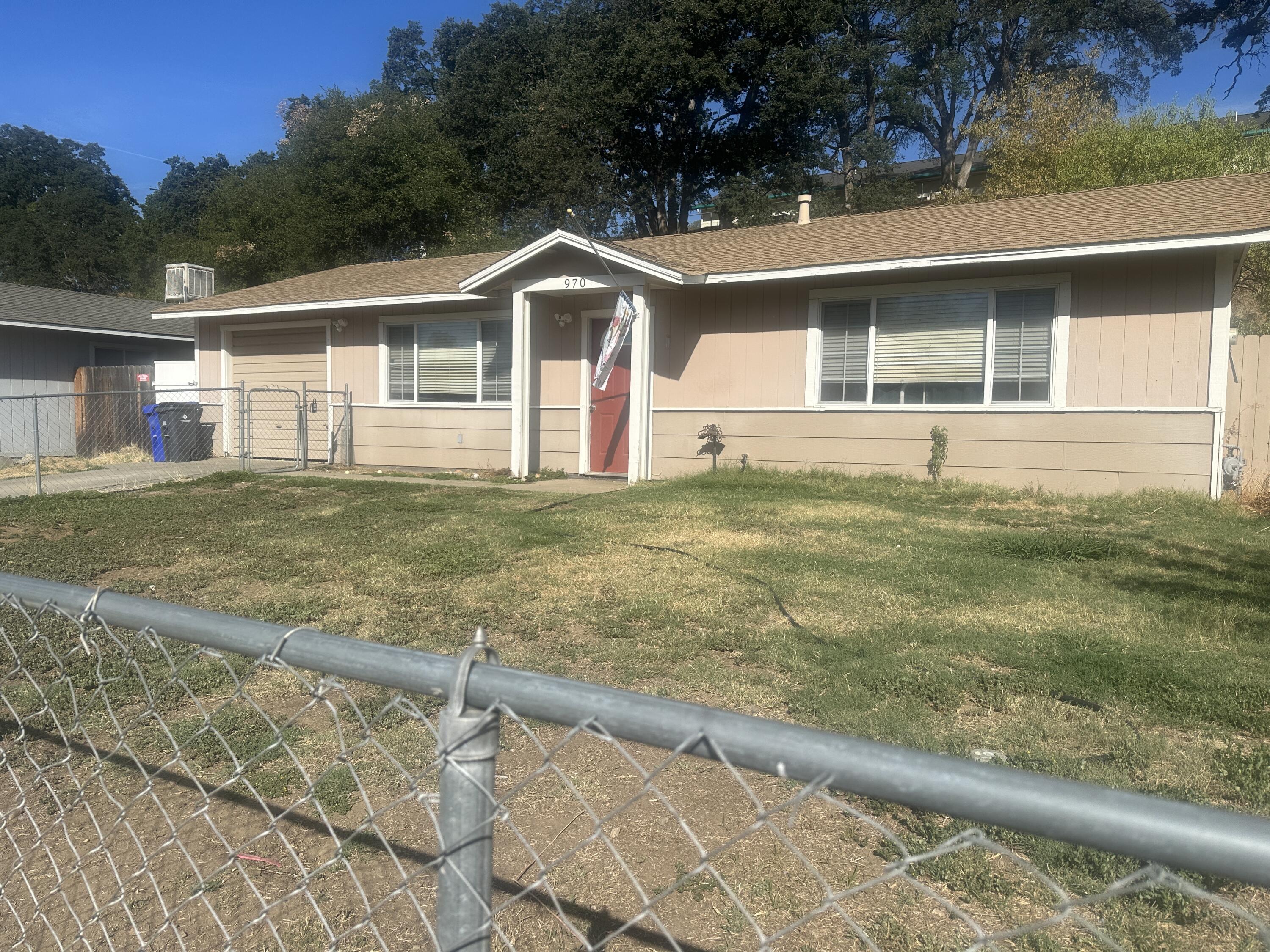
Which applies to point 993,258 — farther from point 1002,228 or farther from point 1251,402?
point 1251,402

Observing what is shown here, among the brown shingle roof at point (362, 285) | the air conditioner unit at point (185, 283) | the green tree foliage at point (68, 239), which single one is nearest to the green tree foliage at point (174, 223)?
the green tree foliage at point (68, 239)

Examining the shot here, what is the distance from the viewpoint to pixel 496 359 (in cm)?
1380

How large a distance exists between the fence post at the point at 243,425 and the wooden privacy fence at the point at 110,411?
256 cm

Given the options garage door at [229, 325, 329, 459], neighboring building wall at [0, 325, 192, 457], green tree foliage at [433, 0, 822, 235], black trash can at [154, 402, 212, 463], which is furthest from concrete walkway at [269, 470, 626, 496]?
green tree foliage at [433, 0, 822, 235]

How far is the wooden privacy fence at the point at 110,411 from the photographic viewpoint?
17703 mm

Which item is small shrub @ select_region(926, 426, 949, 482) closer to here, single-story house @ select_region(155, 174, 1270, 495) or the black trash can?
single-story house @ select_region(155, 174, 1270, 495)

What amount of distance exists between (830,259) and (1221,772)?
8.65 meters

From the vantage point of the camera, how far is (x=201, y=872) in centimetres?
289

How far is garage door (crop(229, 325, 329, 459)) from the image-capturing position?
607 inches

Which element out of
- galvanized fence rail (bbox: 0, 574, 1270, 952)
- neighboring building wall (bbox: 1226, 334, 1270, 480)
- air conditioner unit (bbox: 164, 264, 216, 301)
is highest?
air conditioner unit (bbox: 164, 264, 216, 301)

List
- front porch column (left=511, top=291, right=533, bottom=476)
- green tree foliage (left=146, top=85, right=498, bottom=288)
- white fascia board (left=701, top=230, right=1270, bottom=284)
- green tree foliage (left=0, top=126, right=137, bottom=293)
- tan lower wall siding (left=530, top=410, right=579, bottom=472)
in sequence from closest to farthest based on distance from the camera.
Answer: white fascia board (left=701, top=230, right=1270, bottom=284)
front porch column (left=511, top=291, right=533, bottom=476)
tan lower wall siding (left=530, top=410, right=579, bottom=472)
green tree foliage (left=146, top=85, right=498, bottom=288)
green tree foliage (left=0, top=126, right=137, bottom=293)

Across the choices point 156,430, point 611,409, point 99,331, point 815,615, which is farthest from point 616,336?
point 99,331

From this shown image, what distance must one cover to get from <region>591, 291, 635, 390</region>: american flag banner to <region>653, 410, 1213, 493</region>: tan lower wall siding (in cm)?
115

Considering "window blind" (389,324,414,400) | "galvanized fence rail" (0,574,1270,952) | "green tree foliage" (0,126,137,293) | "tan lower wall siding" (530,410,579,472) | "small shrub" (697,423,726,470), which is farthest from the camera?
"green tree foliage" (0,126,137,293)
